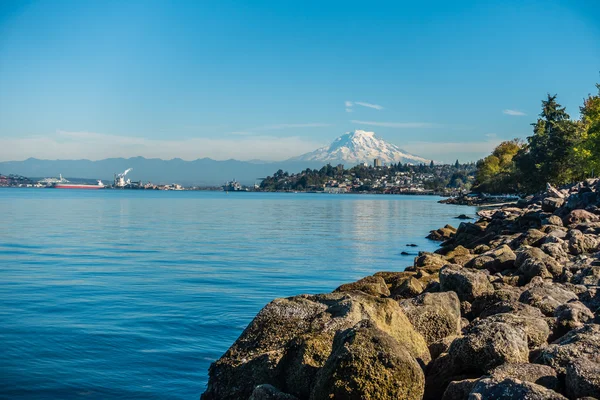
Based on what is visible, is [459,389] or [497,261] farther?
A: [497,261]

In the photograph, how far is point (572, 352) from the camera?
6.54 metres

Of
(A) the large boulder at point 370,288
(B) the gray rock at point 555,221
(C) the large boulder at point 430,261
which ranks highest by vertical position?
(B) the gray rock at point 555,221

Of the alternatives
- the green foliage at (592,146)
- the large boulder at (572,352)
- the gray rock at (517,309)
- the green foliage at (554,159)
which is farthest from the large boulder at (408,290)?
the green foliage at (554,159)

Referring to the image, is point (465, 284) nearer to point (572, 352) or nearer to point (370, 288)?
point (370, 288)

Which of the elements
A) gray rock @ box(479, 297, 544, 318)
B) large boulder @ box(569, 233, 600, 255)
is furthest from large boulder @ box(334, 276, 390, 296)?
large boulder @ box(569, 233, 600, 255)

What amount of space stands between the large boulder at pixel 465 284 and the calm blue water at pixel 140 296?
5086 mm

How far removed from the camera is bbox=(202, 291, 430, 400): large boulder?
23.0ft

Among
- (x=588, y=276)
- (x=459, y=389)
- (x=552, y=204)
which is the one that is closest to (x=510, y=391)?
(x=459, y=389)

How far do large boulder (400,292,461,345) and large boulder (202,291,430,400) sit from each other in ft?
1.83

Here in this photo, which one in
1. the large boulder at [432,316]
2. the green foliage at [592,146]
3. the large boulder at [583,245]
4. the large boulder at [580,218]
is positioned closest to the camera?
the large boulder at [432,316]

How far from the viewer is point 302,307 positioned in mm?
8320

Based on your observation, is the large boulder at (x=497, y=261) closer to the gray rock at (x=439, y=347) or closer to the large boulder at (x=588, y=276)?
the large boulder at (x=588, y=276)

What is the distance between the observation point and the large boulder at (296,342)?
7004 millimetres

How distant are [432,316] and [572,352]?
2.66 metres
